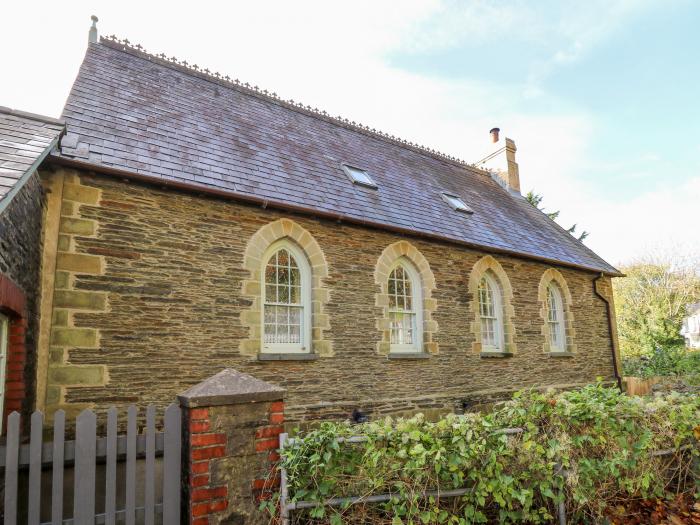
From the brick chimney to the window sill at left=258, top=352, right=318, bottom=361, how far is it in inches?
514

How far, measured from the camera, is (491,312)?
39.1 feet

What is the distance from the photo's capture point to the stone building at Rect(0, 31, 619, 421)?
6.42 meters

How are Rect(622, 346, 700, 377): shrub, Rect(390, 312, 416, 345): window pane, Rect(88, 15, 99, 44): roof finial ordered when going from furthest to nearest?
Rect(622, 346, 700, 377): shrub < Rect(88, 15, 99, 44): roof finial < Rect(390, 312, 416, 345): window pane

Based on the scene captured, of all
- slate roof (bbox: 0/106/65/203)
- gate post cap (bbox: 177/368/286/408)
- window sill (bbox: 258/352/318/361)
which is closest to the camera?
gate post cap (bbox: 177/368/286/408)

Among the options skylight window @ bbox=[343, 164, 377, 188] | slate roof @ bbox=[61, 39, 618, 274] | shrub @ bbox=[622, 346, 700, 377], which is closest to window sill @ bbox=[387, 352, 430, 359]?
slate roof @ bbox=[61, 39, 618, 274]

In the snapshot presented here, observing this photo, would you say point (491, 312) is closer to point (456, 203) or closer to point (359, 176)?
point (456, 203)

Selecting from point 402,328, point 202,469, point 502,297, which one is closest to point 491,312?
point 502,297

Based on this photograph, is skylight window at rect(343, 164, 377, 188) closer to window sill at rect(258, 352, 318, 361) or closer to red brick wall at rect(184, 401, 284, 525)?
window sill at rect(258, 352, 318, 361)

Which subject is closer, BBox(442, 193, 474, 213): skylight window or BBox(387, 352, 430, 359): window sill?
BBox(387, 352, 430, 359): window sill

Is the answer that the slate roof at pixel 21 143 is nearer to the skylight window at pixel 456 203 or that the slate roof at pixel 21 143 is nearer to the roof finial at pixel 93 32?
the roof finial at pixel 93 32

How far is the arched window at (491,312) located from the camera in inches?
460

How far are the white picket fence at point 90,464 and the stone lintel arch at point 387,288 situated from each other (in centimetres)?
597

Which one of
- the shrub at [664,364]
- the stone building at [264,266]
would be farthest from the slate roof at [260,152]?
the shrub at [664,364]

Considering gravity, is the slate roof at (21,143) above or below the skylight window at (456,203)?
below
